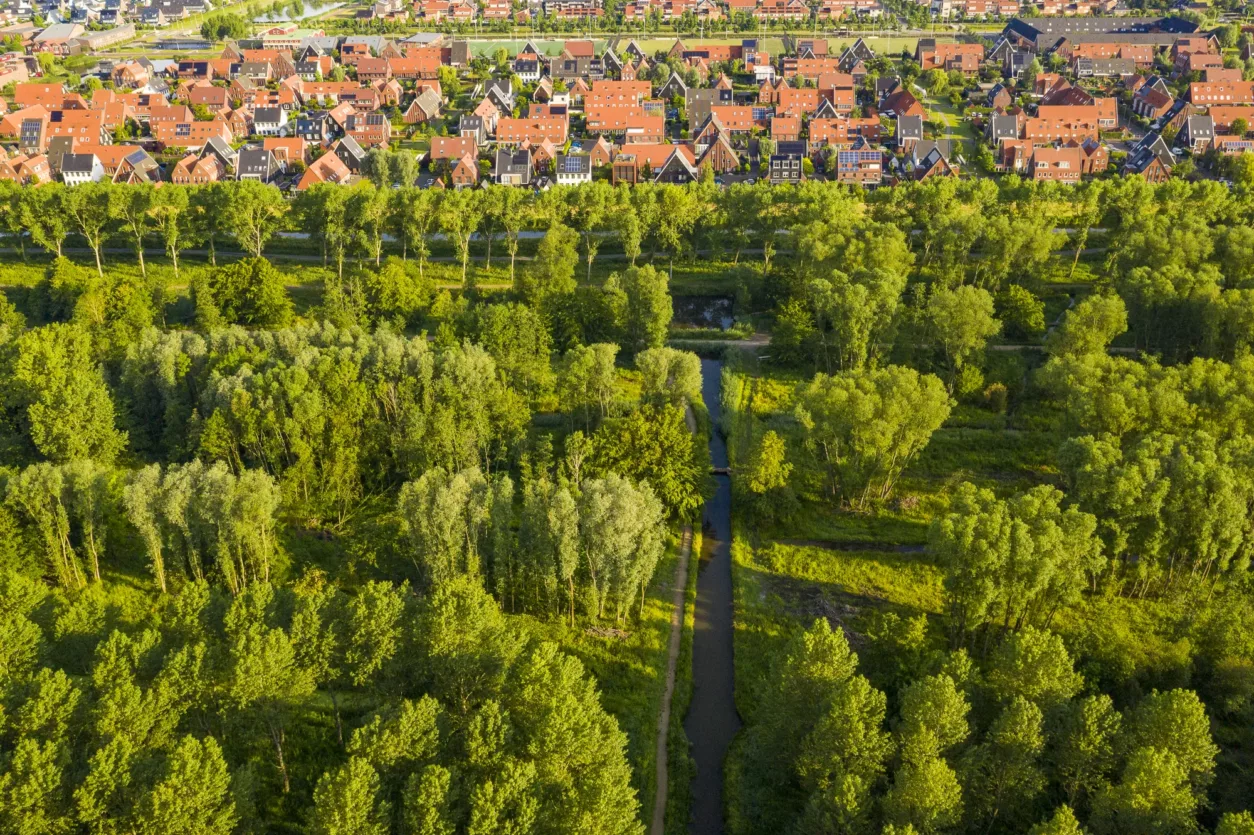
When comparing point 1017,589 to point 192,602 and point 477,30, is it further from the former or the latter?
point 477,30

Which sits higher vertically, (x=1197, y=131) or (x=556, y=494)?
(x=1197, y=131)

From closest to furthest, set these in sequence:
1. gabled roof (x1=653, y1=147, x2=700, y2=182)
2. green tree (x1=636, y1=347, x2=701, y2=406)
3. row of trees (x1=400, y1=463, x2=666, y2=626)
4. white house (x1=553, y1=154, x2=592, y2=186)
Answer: row of trees (x1=400, y1=463, x2=666, y2=626), green tree (x1=636, y1=347, x2=701, y2=406), gabled roof (x1=653, y1=147, x2=700, y2=182), white house (x1=553, y1=154, x2=592, y2=186)

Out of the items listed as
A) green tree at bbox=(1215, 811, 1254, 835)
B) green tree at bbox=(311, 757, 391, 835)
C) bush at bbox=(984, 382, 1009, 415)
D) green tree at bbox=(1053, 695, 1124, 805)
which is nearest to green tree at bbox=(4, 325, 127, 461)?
green tree at bbox=(311, 757, 391, 835)

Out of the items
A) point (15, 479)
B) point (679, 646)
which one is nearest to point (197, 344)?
point (15, 479)

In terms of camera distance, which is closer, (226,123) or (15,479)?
(15,479)

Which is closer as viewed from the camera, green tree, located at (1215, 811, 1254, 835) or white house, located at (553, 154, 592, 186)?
green tree, located at (1215, 811, 1254, 835)

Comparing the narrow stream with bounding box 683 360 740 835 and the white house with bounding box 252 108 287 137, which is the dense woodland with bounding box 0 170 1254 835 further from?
the white house with bounding box 252 108 287 137

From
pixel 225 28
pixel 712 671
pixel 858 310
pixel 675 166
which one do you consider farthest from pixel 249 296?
pixel 225 28

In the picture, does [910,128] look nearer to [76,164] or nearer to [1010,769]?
[76,164]
